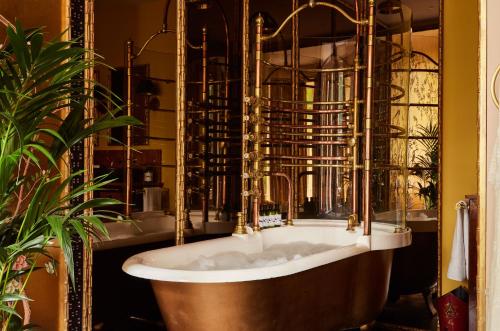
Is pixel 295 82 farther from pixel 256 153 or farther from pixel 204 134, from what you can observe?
pixel 204 134

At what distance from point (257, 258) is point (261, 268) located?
113 centimetres

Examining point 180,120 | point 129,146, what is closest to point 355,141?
point 180,120

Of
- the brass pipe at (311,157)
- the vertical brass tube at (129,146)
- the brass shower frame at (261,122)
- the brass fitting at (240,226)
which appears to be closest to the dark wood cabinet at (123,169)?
the vertical brass tube at (129,146)

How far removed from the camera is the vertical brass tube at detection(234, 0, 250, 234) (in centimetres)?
385

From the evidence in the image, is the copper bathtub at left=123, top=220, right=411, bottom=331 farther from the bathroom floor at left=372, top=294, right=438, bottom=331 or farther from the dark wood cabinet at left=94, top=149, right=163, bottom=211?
the dark wood cabinet at left=94, top=149, right=163, bottom=211

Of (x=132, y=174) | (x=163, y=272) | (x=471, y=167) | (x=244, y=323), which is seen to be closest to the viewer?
(x=163, y=272)

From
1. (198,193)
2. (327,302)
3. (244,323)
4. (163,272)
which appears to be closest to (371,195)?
(327,302)

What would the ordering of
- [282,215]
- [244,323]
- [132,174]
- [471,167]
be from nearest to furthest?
1. [244,323]
2. [132,174]
3. [471,167]
4. [282,215]

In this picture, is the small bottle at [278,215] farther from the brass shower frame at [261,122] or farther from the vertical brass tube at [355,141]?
the vertical brass tube at [355,141]

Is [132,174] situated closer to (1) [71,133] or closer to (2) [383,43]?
(1) [71,133]

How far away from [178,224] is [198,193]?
259mm

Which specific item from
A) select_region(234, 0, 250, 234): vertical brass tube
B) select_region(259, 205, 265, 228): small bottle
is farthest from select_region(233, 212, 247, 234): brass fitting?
select_region(259, 205, 265, 228): small bottle

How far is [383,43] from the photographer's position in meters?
4.04

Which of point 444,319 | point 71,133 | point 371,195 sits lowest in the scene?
point 444,319
